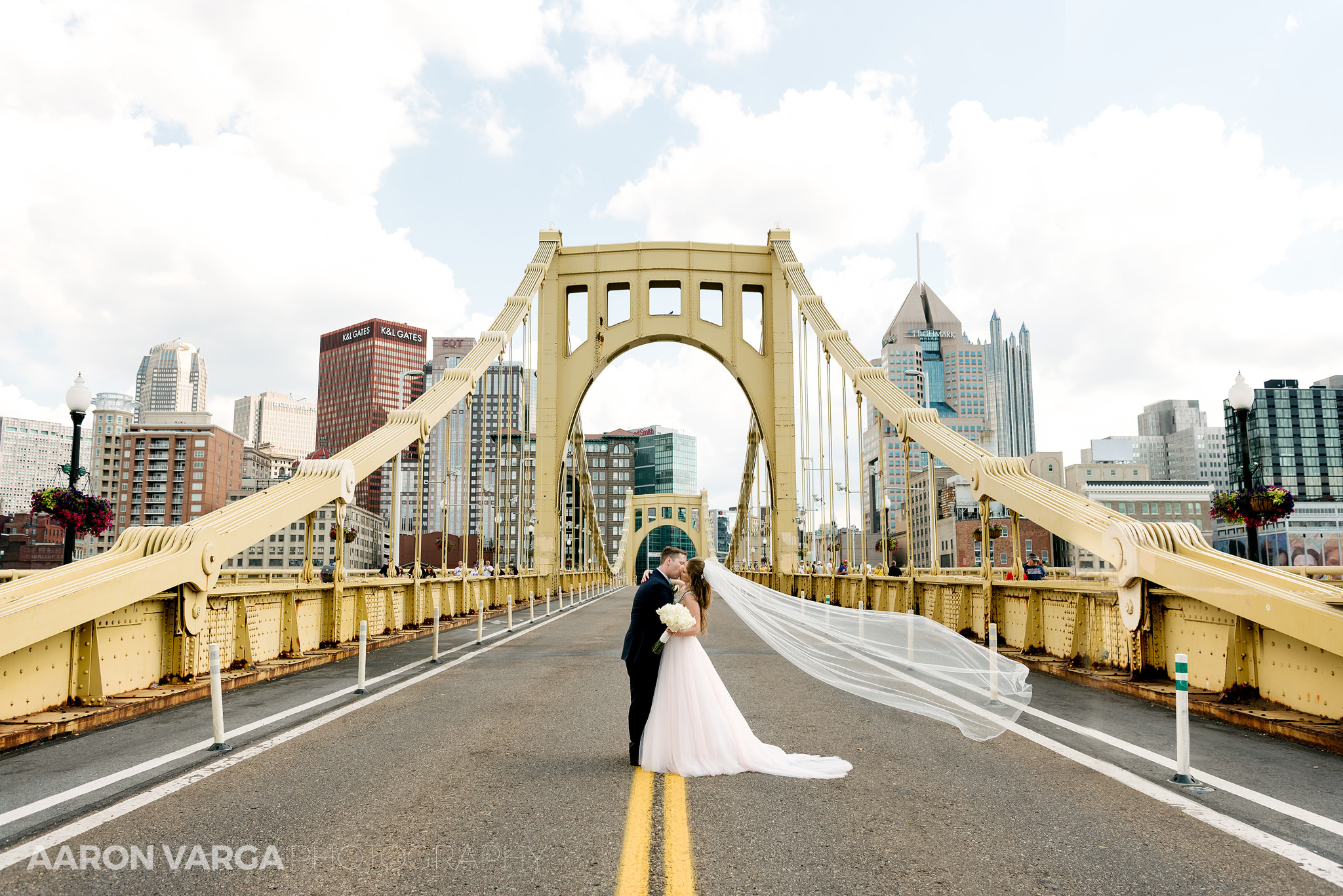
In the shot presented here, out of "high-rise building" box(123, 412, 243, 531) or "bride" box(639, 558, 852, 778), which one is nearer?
"bride" box(639, 558, 852, 778)

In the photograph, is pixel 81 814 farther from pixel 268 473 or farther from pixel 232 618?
pixel 268 473

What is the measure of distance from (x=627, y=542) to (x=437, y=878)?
103 meters

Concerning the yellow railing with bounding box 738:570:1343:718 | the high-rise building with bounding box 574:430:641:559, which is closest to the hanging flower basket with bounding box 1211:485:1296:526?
the yellow railing with bounding box 738:570:1343:718

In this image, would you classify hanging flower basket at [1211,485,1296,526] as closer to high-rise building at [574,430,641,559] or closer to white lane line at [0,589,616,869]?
white lane line at [0,589,616,869]

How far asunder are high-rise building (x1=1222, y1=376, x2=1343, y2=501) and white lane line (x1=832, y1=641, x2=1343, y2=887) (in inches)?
5933

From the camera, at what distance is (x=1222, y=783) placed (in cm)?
606

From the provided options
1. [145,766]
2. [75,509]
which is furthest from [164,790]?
[75,509]

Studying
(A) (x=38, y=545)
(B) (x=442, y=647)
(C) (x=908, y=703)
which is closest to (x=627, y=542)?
(A) (x=38, y=545)

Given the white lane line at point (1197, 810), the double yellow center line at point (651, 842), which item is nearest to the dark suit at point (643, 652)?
the double yellow center line at point (651, 842)

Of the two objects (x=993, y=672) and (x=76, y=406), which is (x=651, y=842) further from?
(x=76, y=406)

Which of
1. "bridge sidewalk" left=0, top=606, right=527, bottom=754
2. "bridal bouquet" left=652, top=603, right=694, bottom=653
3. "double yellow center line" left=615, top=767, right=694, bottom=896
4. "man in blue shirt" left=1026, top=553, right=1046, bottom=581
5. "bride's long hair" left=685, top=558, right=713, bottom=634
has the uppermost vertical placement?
"bride's long hair" left=685, top=558, right=713, bottom=634

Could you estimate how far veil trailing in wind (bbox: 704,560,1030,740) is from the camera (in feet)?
27.7

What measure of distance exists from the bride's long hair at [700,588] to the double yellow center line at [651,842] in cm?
127

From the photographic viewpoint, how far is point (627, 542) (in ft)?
350
